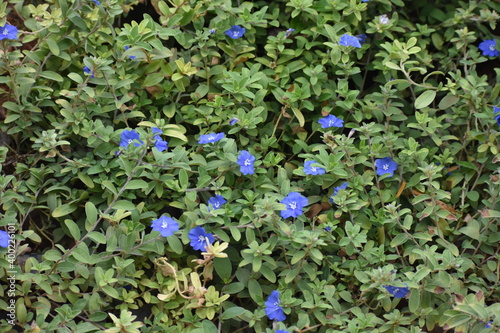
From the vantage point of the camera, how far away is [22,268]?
2.54 metres

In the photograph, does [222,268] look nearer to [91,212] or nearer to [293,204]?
[293,204]

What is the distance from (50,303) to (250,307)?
2.72 ft

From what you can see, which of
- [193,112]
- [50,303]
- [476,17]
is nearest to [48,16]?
[193,112]

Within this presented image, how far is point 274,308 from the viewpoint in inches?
93.3

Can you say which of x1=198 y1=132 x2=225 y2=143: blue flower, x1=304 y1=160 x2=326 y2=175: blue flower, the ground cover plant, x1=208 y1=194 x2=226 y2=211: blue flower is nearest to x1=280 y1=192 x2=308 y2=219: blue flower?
the ground cover plant

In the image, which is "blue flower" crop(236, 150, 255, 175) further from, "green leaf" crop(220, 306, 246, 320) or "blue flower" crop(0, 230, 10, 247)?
"blue flower" crop(0, 230, 10, 247)

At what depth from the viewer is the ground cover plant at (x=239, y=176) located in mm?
2387

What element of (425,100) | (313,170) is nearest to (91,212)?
(313,170)

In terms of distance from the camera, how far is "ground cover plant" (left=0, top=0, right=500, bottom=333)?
2387mm

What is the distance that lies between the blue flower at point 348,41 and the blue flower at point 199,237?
3.92 ft

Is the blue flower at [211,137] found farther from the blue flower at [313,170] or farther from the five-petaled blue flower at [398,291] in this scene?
the five-petaled blue flower at [398,291]

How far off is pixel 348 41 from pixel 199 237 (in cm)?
125

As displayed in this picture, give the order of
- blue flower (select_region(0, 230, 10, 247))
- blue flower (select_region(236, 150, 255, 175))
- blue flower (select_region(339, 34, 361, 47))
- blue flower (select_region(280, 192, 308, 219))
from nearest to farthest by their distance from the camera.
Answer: blue flower (select_region(0, 230, 10, 247))
blue flower (select_region(280, 192, 308, 219))
blue flower (select_region(236, 150, 255, 175))
blue flower (select_region(339, 34, 361, 47))

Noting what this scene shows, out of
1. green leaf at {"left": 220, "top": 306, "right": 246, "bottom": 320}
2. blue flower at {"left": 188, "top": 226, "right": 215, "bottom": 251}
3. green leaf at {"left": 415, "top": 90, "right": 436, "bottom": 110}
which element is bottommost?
green leaf at {"left": 220, "top": 306, "right": 246, "bottom": 320}
